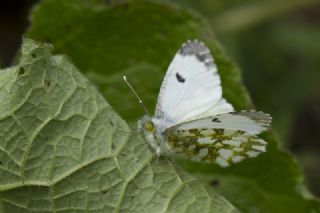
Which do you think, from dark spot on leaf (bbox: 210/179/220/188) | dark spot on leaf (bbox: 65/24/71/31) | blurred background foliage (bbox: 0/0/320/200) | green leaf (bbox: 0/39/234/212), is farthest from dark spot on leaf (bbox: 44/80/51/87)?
blurred background foliage (bbox: 0/0/320/200)

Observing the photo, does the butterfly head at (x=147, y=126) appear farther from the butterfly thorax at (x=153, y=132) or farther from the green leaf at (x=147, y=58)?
the green leaf at (x=147, y=58)

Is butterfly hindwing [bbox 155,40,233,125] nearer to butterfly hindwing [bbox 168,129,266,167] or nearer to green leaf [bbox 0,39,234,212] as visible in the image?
butterfly hindwing [bbox 168,129,266,167]

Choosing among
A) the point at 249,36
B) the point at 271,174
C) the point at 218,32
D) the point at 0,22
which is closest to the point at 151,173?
the point at 271,174

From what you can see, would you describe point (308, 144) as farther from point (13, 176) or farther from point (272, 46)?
point (13, 176)

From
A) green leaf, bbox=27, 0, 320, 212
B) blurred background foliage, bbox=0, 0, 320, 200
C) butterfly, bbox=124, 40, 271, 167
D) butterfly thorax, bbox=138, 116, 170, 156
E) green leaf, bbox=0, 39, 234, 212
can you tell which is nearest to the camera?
green leaf, bbox=0, 39, 234, 212

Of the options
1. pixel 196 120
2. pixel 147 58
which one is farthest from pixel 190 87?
pixel 147 58

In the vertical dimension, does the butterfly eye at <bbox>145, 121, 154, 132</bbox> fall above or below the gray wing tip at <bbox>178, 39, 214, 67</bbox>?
below

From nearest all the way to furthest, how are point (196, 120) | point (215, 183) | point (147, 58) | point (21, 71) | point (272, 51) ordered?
point (21, 71), point (196, 120), point (215, 183), point (147, 58), point (272, 51)

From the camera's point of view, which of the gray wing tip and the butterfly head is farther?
the gray wing tip

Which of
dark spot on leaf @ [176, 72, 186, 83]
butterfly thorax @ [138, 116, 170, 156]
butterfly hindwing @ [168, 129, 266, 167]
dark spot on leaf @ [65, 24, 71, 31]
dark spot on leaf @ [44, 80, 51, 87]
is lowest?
butterfly hindwing @ [168, 129, 266, 167]

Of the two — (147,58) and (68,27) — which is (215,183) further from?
(68,27)
